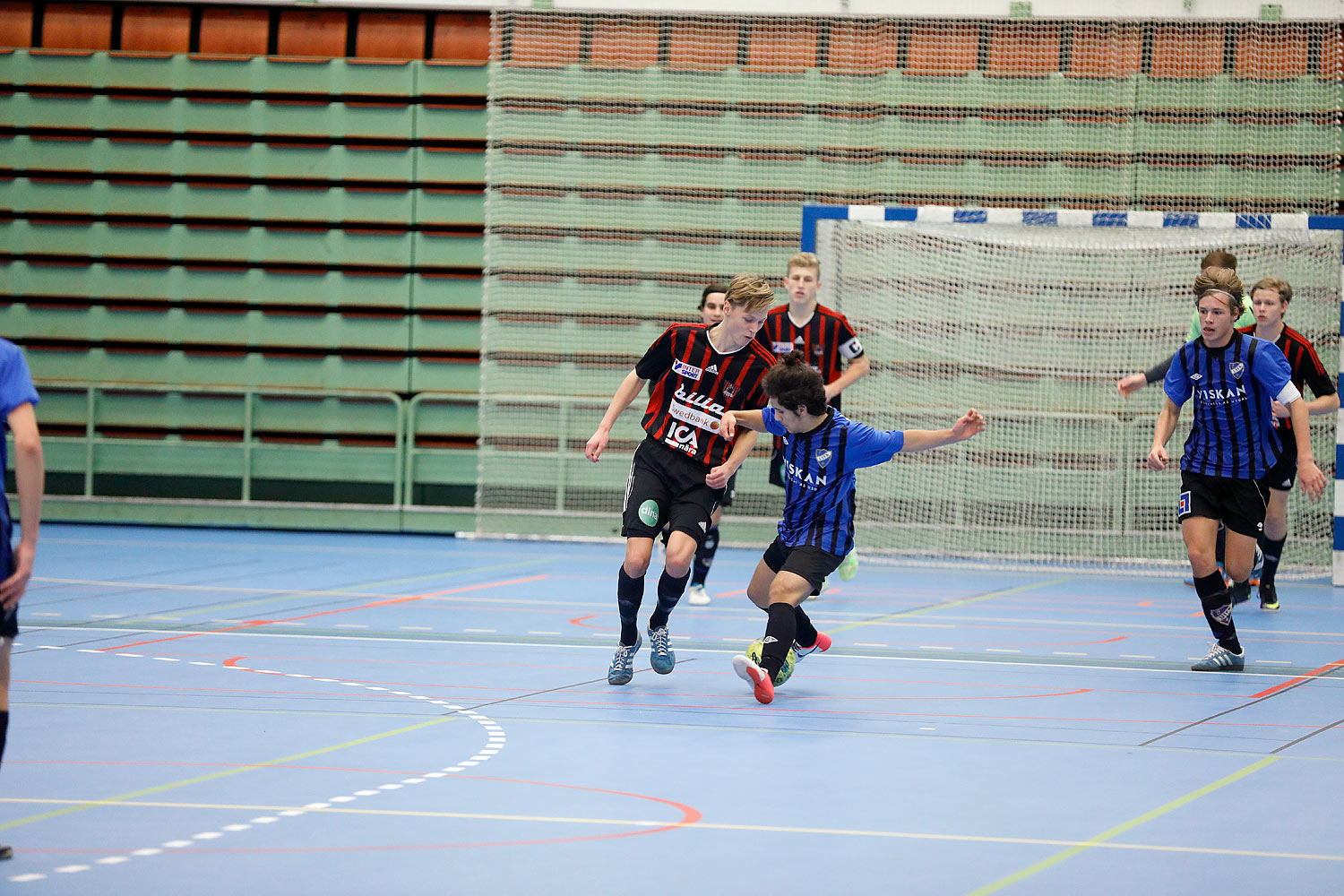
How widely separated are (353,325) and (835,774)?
1061 centimetres

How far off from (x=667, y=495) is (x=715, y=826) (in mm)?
2612

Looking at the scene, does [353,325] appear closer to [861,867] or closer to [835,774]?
[835,774]

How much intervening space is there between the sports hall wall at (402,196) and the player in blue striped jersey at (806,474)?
25.2 feet

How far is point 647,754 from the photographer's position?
480cm

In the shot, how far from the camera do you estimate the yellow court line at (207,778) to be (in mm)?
3879

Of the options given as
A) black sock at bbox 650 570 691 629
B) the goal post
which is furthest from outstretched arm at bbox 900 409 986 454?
the goal post

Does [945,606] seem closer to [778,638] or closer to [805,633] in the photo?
[805,633]

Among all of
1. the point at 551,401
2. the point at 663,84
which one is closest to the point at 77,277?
the point at 551,401

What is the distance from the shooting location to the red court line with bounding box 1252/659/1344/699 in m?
6.26

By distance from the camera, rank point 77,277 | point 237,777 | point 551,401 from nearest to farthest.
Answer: point 237,777 → point 551,401 → point 77,277

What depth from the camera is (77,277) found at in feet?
47.6

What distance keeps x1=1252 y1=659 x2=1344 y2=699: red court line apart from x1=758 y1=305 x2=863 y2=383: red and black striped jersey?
3.41m

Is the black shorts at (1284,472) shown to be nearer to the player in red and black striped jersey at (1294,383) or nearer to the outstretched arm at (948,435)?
the player in red and black striped jersey at (1294,383)

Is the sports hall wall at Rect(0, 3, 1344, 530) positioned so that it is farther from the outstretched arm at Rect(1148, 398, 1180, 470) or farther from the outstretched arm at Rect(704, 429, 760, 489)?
the outstretched arm at Rect(704, 429, 760, 489)
